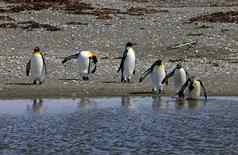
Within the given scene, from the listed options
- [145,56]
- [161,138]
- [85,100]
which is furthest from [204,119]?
[145,56]

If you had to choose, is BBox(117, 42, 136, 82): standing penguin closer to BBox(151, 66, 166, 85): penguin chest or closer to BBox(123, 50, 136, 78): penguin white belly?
BBox(123, 50, 136, 78): penguin white belly

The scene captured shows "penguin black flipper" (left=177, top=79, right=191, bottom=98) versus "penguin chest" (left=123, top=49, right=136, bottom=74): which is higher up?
"penguin chest" (left=123, top=49, right=136, bottom=74)

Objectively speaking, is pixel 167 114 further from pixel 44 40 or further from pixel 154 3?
pixel 154 3

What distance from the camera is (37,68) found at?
1811cm

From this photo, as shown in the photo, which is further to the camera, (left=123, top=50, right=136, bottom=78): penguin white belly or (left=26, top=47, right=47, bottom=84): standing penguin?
(left=123, top=50, right=136, bottom=78): penguin white belly

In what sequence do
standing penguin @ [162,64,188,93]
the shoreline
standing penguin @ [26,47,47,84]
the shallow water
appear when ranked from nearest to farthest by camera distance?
the shallow water → the shoreline → standing penguin @ [162,64,188,93] → standing penguin @ [26,47,47,84]

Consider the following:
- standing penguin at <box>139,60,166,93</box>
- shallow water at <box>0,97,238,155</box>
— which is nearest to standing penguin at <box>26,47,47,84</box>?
shallow water at <box>0,97,238,155</box>

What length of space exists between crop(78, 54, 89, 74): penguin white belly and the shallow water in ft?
8.52

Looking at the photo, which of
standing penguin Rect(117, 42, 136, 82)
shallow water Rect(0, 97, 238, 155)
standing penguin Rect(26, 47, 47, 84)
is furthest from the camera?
standing penguin Rect(117, 42, 136, 82)

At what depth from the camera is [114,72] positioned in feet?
64.2

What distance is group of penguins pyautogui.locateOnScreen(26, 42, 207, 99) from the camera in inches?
666

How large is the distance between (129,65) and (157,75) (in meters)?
1.51

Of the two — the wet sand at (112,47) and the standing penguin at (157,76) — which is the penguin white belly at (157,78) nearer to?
the standing penguin at (157,76)

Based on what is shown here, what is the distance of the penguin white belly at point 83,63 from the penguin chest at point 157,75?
1.86 meters
